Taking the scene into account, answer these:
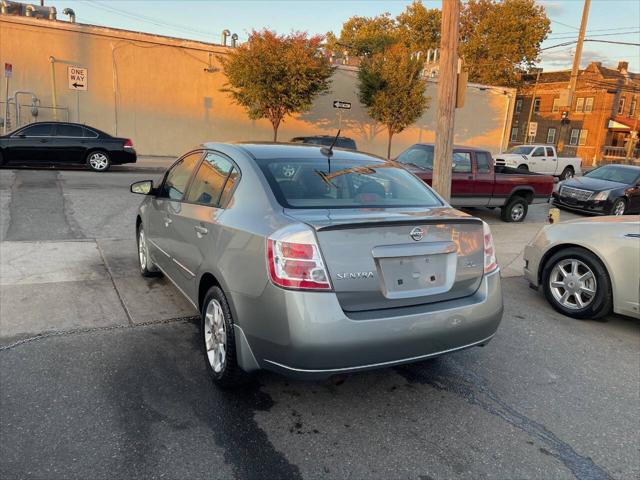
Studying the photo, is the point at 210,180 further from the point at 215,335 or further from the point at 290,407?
the point at 290,407

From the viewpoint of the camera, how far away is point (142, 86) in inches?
816

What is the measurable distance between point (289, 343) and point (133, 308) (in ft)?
8.55

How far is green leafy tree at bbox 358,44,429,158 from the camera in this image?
22484 millimetres

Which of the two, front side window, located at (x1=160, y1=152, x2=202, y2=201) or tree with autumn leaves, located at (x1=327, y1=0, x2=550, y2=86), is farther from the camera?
tree with autumn leaves, located at (x1=327, y1=0, x2=550, y2=86)

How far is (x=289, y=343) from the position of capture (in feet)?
8.74

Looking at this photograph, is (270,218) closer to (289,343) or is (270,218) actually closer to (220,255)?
(220,255)

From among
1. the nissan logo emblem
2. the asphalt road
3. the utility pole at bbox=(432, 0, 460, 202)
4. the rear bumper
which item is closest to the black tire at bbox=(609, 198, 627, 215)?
the utility pole at bbox=(432, 0, 460, 202)

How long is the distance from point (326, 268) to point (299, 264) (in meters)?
0.15

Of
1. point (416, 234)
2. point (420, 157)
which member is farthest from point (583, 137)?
point (416, 234)

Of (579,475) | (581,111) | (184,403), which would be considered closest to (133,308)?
(184,403)

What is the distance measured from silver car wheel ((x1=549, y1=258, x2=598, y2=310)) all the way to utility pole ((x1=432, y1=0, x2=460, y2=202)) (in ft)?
7.91

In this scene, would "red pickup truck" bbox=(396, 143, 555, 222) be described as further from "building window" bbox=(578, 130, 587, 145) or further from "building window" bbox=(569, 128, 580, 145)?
"building window" bbox=(569, 128, 580, 145)

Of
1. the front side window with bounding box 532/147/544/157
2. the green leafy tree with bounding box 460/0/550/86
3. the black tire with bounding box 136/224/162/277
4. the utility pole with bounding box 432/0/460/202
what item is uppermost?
the green leafy tree with bounding box 460/0/550/86

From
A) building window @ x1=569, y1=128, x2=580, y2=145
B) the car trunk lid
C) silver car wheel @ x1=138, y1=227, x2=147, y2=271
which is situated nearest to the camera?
the car trunk lid
